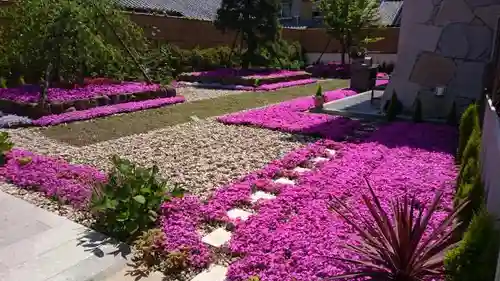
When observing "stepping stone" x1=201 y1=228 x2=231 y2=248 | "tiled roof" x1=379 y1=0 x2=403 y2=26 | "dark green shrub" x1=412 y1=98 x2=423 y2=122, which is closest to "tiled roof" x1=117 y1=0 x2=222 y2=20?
"tiled roof" x1=379 y1=0 x2=403 y2=26

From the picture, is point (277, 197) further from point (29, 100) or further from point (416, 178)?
point (29, 100)

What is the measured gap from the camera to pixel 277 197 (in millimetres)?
4672

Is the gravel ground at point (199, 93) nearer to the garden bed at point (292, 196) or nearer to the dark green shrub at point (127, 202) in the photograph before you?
the garden bed at point (292, 196)

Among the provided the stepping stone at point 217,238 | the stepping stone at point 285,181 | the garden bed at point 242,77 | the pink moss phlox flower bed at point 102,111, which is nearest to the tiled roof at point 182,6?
the garden bed at point 242,77

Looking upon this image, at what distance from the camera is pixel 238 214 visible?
4.33 metres

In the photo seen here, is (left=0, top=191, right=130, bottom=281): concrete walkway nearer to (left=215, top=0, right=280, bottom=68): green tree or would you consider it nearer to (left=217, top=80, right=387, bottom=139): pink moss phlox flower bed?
(left=217, top=80, right=387, bottom=139): pink moss phlox flower bed

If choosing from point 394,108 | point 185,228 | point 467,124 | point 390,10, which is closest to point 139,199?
point 185,228

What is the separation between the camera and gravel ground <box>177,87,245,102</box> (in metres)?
13.7

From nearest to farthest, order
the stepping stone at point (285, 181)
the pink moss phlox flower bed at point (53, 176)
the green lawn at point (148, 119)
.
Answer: the pink moss phlox flower bed at point (53, 176), the stepping stone at point (285, 181), the green lawn at point (148, 119)

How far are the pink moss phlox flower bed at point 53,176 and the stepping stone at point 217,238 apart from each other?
1.58m

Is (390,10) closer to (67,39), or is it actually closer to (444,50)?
(444,50)

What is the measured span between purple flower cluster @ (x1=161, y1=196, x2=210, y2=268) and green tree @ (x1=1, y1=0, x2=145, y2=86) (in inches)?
313

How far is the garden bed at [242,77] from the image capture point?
17.0 meters

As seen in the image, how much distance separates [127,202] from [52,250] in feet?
2.48
